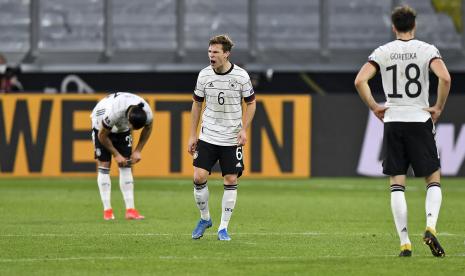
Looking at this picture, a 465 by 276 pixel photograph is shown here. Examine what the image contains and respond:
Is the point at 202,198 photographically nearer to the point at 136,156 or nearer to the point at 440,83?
the point at 136,156

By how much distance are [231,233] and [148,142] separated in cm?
1027

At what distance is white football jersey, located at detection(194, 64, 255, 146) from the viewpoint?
39.4 ft

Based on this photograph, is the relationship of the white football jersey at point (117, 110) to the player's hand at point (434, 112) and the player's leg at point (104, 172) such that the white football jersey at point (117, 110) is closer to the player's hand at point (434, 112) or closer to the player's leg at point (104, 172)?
the player's leg at point (104, 172)

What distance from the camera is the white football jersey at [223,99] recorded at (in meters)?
12.0

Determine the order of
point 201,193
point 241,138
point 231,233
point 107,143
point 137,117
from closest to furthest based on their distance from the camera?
1. point 241,138
2. point 201,193
3. point 231,233
4. point 137,117
5. point 107,143

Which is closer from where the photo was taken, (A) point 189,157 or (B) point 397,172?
(B) point 397,172

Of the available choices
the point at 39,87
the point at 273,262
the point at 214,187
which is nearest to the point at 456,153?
the point at 214,187

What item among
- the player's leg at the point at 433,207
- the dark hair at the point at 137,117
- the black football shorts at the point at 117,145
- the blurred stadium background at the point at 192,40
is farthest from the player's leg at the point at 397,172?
the blurred stadium background at the point at 192,40

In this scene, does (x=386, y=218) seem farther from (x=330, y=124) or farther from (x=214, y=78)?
(x=330, y=124)

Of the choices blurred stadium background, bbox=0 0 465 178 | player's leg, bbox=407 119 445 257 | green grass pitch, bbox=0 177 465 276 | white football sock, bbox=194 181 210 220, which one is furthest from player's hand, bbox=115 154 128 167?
blurred stadium background, bbox=0 0 465 178

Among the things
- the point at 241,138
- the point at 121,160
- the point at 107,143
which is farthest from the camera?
the point at 121,160

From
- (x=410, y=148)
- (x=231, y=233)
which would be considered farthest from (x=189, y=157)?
(x=410, y=148)

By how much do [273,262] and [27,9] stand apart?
64.5 feet

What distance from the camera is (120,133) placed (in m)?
15.1
